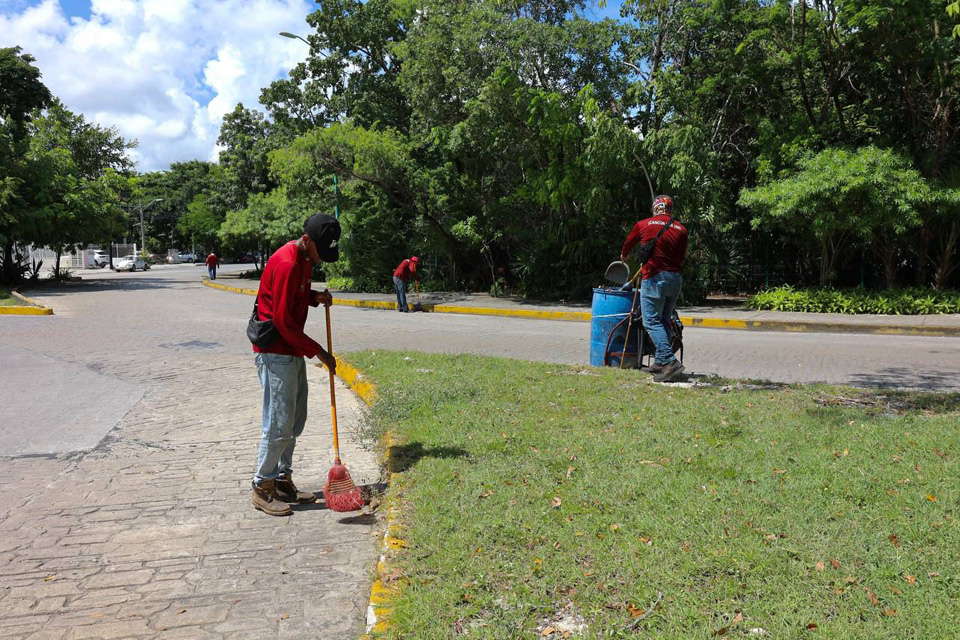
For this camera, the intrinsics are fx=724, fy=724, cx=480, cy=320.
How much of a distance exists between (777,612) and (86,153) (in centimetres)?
4127

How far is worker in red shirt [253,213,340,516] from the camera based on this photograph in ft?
13.7

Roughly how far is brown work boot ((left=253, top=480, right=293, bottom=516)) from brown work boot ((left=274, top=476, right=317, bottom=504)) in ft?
0.16

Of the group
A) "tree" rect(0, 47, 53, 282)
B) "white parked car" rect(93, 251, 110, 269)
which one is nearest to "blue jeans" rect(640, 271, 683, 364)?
"tree" rect(0, 47, 53, 282)

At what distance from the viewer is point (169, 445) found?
19.5ft

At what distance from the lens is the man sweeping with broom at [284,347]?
4172 mm

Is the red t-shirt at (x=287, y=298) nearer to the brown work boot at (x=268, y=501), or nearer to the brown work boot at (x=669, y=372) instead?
the brown work boot at (x=268, y=501)

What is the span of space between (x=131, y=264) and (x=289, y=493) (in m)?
59.4

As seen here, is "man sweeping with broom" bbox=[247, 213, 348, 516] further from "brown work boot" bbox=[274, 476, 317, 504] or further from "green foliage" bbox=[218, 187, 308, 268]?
"green foliage" bbox=[218, 187, 308, 268]

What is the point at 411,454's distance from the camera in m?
4.94

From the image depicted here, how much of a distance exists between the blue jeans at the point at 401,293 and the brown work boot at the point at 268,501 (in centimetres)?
1383

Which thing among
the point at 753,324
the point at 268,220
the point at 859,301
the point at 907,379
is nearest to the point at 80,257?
the point at 268,220

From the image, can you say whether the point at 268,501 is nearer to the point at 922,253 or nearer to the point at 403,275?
the point at 403,275

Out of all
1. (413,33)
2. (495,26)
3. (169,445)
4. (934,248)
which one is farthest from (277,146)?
(169,445)

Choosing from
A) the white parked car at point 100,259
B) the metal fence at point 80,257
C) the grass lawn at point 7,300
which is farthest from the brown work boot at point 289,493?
Result: the white parked car at point 100,259
